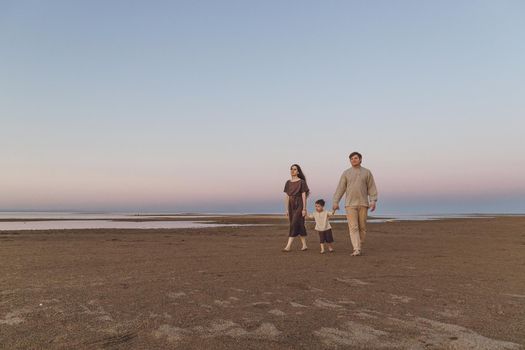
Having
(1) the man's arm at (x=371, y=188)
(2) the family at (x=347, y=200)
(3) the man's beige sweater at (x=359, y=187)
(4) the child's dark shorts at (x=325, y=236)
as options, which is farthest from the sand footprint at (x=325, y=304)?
(4) the child's dark shorts at (x=325, y=236)

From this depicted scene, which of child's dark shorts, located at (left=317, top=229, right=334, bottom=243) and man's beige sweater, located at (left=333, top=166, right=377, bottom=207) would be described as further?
child's dark shorts, located at (left=317, top=229, right=334, bottom=243)

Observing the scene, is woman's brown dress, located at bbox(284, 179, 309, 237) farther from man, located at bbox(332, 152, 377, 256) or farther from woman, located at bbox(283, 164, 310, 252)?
man, located at bbox(332, 152, 377, 256)

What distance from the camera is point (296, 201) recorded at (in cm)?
1035

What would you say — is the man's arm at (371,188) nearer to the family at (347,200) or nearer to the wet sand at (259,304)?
the family at (347,200)

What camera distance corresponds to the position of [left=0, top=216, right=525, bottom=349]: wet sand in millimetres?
3408

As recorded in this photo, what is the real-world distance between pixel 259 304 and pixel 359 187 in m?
5.48

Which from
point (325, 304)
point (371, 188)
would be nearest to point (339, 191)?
point (371, 188)

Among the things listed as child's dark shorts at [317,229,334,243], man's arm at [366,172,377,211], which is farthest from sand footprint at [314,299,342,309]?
child's dark shorts at [317,229,334,243]

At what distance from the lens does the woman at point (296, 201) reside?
33.5 feet

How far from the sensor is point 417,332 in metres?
3.60

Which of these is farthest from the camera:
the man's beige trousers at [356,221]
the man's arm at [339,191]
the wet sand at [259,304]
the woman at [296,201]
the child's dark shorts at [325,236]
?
the woman at [296,201]

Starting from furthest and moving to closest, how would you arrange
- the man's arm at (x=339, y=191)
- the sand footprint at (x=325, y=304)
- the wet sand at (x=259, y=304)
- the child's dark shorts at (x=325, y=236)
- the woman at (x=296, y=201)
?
1. the woman at (x=296, y=201)
2. the child's dark shorts at (x=325, y=236)
3. the man's arm at (x=339, y=191)
4. the sand footprint at (x=325, y=304)
5. the wet sand at (x=259, y=304)

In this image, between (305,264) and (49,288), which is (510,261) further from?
(49,288)

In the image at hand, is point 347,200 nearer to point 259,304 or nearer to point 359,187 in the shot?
point 359,187
